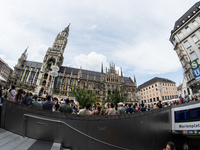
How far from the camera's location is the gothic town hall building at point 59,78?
46.7 meters

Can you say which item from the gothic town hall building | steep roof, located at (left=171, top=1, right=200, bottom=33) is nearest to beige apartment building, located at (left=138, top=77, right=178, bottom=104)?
the gothic town hall building

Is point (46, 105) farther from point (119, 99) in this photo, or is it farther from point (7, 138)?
point (119, 99)

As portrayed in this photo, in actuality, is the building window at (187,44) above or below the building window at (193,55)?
above

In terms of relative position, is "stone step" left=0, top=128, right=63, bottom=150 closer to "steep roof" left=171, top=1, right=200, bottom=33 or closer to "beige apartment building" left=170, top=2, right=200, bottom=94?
"beige apartment building" left=170, top=2, right=200, bottom=94

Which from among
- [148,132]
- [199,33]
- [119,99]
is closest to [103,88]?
[119,99]

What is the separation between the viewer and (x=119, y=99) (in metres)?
23.5

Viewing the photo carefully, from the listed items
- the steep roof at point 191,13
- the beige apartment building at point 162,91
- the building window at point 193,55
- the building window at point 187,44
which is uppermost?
the steep roof at point 191,13

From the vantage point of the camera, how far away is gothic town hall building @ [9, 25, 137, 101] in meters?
46.7

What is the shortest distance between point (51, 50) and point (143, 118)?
188ft

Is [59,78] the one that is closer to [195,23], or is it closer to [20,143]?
[20,143]

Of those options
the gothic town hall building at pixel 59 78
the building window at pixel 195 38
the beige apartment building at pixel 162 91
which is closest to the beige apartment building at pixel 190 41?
the building window at pixel 195 38

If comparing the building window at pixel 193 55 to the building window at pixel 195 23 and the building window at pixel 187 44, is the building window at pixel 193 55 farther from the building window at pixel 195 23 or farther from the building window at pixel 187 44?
the building window at pixel 195 23

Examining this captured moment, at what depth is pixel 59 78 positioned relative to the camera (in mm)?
50281

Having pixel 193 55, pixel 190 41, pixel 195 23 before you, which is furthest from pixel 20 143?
pixel 195 23
